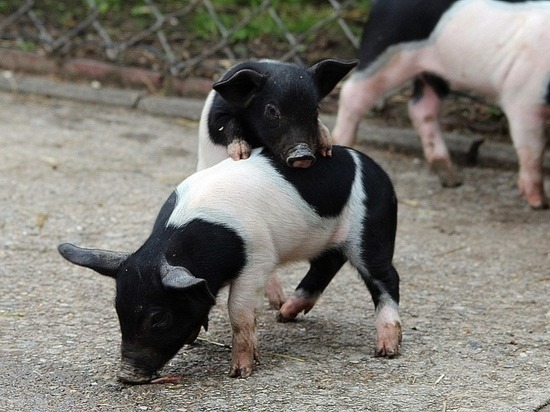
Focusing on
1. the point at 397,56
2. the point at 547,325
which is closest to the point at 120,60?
the point at 397,56

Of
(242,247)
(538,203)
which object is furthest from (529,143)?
(242,247)

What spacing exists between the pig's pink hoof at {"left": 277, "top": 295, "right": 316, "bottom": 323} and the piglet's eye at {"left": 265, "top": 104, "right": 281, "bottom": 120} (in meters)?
0.71

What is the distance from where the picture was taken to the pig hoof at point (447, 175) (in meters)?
6.43

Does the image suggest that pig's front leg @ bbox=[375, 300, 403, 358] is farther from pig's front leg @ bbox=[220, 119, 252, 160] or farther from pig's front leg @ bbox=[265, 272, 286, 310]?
pig's front leg @ bbox=[220, 119, 252, 160]

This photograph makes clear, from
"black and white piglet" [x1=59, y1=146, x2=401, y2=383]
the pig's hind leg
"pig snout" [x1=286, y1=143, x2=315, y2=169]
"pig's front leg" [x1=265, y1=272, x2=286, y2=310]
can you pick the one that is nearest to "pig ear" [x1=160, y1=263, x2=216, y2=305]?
"black and white piglet" [x1=59, y1=146, x2=401, y2=383]

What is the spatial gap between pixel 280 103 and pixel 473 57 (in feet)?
7.42

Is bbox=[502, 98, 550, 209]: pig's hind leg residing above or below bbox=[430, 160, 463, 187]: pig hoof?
above

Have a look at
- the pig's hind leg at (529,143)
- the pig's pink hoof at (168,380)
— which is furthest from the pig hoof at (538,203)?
the pig's pink hoof at (168,380)

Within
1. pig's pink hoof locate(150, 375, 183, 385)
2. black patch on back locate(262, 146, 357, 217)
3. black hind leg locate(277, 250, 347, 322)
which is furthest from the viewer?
black hind leg locate(277, 250, 347, 322)

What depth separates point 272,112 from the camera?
13.4 feet

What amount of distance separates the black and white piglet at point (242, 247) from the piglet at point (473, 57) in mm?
1939

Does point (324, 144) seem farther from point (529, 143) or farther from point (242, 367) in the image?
point (529, 143)

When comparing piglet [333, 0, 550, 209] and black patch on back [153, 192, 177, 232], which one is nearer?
black patch on back [153, 192, 177, 232]

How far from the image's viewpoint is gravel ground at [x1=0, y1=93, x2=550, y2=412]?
12.2 feet
